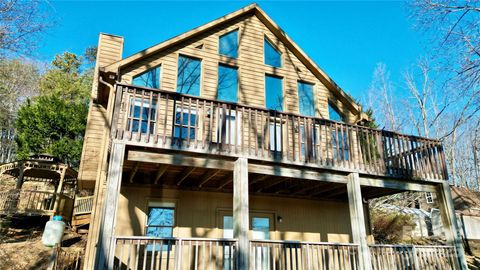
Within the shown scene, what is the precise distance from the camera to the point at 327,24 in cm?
1984

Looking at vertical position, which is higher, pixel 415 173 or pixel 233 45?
pixel 233 45

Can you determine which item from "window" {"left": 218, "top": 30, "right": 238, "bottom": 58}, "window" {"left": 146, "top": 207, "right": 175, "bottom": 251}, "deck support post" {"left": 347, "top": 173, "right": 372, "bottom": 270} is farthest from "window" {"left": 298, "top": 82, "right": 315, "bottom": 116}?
"window" {"left": 146, "top": 207, "right": 175, "bottom": 251}

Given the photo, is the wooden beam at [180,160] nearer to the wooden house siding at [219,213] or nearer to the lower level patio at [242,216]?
the lower level patio at [242,216]

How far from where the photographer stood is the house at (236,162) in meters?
6.77

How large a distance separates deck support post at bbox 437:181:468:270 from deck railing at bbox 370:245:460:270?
0.44ft

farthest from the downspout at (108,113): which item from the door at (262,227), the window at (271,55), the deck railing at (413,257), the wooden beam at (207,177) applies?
the deck railing at (413,257)

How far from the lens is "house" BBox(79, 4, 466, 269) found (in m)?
6.77

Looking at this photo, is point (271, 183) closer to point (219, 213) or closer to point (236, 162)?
point (219, 213)

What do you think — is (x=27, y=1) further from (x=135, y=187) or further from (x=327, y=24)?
(x=327, y=24)

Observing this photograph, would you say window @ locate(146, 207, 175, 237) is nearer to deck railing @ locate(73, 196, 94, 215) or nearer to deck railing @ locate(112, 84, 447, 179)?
deck railing @ locate(112, 84, 447, 179)

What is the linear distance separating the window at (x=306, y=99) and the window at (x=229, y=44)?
2.76 metres

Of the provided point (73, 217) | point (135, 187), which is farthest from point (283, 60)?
point (73, 217)

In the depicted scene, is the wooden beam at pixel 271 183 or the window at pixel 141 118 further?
the wooden beam at pixel 271 183

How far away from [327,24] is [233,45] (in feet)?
34.9
